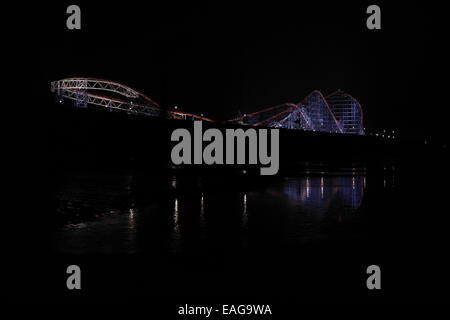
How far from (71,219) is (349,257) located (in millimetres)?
7418

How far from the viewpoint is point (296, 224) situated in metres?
12.3

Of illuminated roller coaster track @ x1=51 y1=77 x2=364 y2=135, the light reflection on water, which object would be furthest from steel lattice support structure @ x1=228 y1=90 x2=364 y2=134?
the light reflection on water

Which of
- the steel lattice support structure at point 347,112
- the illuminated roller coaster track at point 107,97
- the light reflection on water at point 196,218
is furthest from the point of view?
the steel lattice support structure at point 347,112

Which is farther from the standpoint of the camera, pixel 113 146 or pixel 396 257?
pixel 113 146

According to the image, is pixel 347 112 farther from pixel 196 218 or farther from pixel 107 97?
pixel 196 218

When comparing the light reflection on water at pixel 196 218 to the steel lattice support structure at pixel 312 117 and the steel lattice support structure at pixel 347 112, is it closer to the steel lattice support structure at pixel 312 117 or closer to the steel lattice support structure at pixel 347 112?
the steel lattice support structure at pixel 312 117

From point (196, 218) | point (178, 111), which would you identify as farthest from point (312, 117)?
point (196, 218)

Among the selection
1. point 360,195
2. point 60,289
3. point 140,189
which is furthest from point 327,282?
point 140,189

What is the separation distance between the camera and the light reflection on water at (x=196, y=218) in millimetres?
10117

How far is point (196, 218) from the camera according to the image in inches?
524

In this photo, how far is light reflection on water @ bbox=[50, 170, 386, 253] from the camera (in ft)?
33.2

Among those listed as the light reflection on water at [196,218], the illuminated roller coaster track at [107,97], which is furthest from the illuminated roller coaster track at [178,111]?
the light reflection on water at [196,218]

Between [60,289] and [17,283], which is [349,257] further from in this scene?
[17,283]

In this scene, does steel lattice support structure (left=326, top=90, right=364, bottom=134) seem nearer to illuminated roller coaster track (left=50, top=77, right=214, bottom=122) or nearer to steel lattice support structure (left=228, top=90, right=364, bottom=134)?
steel lattice support structure (left=228, top=90, right=364, bottom=134)
